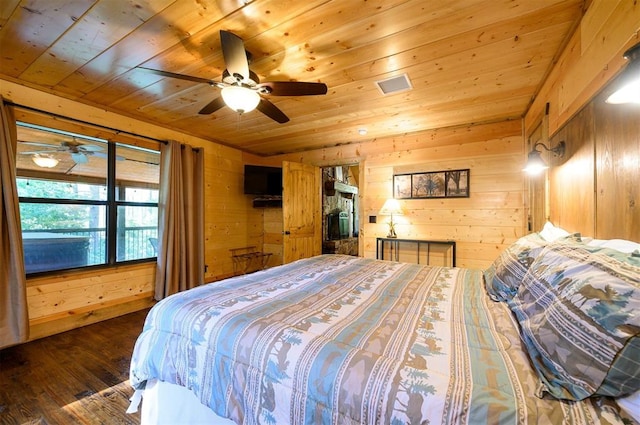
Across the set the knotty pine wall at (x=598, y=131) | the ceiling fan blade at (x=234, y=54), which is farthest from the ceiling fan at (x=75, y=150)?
the knotty pine wall at (x=598, y=131)

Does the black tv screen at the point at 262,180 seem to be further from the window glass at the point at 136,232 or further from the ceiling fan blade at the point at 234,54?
the ceiling fan blade at the point at 234,54

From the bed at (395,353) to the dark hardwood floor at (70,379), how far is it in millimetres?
453

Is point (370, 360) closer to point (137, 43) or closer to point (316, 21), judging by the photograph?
point (316, 21)

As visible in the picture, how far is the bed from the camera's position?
2.19 ft

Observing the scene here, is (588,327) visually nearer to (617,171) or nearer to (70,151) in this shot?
(617,171)

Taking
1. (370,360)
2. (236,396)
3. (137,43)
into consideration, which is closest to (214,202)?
(137,43)

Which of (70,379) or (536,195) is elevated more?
(536,195)

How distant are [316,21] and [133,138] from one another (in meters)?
2.83

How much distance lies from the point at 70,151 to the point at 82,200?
1.75 ft

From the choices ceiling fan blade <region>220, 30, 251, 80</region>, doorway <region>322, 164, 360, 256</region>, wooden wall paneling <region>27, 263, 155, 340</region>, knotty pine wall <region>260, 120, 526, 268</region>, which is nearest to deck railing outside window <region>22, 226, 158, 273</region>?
wooden wall paneling <region>27, 263, 155, 340</region>

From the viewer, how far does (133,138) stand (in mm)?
3270

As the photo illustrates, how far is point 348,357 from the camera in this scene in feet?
2.84

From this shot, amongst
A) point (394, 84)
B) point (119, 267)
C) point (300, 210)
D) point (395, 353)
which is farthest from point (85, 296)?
point (394, 84)

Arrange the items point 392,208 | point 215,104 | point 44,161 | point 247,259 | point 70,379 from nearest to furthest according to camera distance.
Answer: point 70,379 < point 215,104 < point 44,161 < point 392,208 < point 247,259
